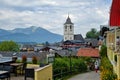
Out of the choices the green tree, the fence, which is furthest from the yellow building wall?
the green tree

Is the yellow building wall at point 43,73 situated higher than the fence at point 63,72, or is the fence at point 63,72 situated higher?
the yellow building wall at point 43,73

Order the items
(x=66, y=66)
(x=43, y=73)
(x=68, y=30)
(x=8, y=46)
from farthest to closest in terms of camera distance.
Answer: (x=68, y=30)
(x=8, y=46)
(x=66, y=66)
(x=43, y=73)

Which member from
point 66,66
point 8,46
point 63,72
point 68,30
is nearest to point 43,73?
point 63,72

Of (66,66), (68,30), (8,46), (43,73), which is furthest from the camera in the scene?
(68,30)

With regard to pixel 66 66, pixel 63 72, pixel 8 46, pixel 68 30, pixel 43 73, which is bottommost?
pixel 63 72

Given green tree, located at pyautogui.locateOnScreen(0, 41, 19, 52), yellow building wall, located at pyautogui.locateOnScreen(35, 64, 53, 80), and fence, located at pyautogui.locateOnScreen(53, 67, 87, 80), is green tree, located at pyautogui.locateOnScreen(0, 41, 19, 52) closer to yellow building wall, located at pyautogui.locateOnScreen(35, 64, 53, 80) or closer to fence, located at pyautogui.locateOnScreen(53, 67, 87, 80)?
fence, located at pyautogui.locateOnScreen(53, 67, 87, 80)

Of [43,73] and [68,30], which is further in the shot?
[68,30]

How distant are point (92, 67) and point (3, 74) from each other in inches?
912

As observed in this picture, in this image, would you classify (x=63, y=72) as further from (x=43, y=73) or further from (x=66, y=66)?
(x=43, y=73)

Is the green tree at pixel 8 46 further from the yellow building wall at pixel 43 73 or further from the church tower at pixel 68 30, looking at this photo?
the yellow building wall at pixel 43 73

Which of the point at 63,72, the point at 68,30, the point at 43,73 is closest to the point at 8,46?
the point at 68,30

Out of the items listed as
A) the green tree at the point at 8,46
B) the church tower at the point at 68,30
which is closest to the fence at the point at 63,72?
the green tree at the point at 8,46

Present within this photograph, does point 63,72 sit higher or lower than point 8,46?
lower

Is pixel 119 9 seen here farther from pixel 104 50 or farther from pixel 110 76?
pixel 104 50
